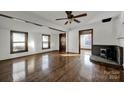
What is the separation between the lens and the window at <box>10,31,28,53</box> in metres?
6.34

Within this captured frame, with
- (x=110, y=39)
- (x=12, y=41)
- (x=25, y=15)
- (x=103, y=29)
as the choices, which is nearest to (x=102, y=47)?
(x=110, y=39)

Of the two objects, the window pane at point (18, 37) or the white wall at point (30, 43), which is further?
the window pane at point (18, 37)

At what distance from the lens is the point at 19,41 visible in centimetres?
683

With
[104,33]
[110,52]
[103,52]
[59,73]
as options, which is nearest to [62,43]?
[104,33]

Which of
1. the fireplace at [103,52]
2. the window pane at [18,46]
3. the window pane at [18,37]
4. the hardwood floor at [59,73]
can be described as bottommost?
the hardwood floor at [59,73]

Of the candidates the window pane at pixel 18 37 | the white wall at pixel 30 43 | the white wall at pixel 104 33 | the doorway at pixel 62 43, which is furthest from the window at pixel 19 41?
the white wall at pixel 104 33

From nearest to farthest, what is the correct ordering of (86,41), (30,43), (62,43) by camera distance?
(30,43) < (62,43) < (86,41)

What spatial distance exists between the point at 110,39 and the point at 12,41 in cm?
598

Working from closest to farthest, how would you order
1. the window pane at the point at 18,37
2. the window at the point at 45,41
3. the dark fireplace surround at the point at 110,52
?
the dark fireplace surround at the point at 110,52
the window pane at the point at 18,37
the window at the point at 45,41

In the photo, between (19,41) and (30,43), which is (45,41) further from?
(19,41)

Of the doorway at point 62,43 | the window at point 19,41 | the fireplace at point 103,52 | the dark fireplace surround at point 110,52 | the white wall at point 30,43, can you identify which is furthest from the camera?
the doorway at point 62,43

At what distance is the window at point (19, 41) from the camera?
6339mm

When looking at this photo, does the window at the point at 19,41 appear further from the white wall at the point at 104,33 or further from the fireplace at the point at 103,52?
the fireplace at the point at 103,52
